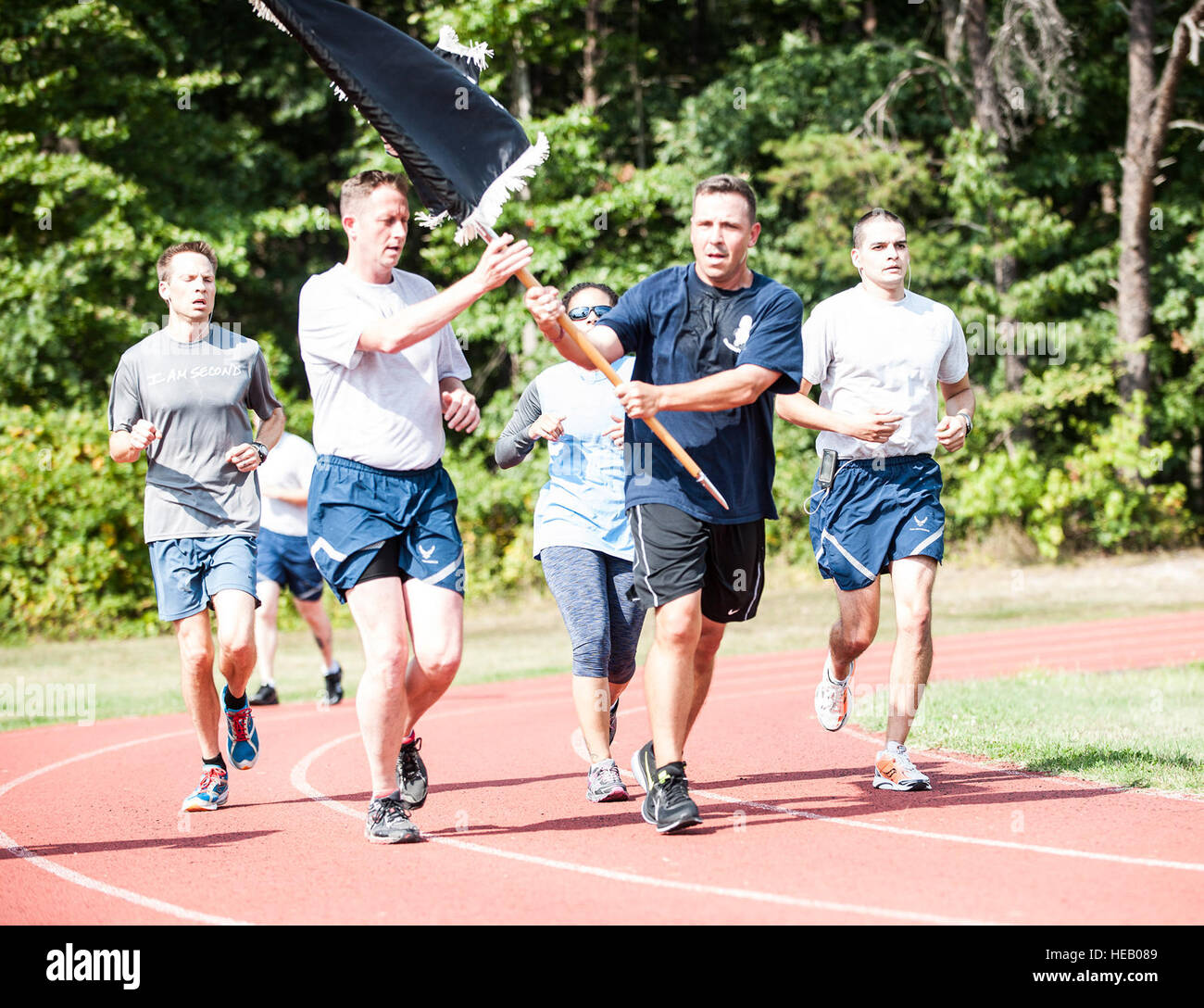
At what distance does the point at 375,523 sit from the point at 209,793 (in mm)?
2076

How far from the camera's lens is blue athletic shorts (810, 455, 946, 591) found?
684 cm

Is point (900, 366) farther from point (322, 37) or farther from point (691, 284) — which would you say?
point (322, 37)

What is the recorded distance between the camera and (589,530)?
22.9ft

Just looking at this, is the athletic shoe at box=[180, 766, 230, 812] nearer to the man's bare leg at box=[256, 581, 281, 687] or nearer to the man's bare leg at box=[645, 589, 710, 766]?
the man's bare leg at box=[645, 589, 710, 766]

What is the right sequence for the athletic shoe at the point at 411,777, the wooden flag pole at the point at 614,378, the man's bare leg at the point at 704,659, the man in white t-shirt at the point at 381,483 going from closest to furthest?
1. the wooden flag pole at the point at 614,378
2. the man in white t-shirt at the point at 381,483
3. the man's bare leg at the point at 704,659
4. the athletic shoe at the point at 411,777

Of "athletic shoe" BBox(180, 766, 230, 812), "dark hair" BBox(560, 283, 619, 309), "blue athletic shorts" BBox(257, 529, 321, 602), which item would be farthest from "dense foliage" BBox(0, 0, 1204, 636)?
"athletic shoe" BBox(180, 766, 230, 812)

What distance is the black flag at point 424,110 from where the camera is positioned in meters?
5.66

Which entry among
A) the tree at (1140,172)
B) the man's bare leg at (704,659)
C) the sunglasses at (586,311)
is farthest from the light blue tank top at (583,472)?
the tree at (1140,172)

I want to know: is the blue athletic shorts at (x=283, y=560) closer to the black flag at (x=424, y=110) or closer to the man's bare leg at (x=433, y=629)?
the man's bare leg at (x=433, y=629)

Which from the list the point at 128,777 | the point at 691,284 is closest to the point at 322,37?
the point at 691,284

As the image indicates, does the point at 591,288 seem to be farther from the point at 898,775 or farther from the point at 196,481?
the point at 898,775

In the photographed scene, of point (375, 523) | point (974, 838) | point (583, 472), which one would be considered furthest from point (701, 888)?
point (583, 472)
